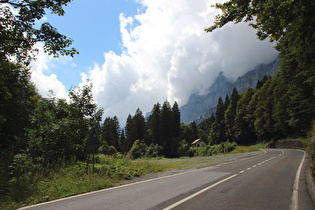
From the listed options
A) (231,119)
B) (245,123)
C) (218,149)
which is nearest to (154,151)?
(218,149)

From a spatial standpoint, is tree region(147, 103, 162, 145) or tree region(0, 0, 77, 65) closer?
tree region(0, 0, 77, 65)

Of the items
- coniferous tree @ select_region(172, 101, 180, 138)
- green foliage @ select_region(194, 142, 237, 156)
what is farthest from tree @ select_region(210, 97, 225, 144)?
green foliage @ select_region(194, 142, 237, 156)

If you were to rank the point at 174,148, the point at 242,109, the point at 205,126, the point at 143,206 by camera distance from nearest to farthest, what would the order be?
the point at 143,206
the point at 174,148
the point at 242,109
the point at 205,126

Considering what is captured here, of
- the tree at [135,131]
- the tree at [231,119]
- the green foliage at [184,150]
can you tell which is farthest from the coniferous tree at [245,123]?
the tree at [135,131]

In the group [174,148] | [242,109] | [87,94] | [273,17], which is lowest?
[174,148]

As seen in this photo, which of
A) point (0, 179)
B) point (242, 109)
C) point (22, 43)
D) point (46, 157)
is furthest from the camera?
point (242, 109)

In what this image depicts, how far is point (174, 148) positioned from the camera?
55.8 meters

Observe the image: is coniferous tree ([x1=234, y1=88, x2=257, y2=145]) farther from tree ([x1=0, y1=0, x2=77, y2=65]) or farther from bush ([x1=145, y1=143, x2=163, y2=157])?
tree ([x1=0, y1=0, x2=77, y2=65])

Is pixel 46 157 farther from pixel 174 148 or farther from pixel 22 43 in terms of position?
pixel 174 148

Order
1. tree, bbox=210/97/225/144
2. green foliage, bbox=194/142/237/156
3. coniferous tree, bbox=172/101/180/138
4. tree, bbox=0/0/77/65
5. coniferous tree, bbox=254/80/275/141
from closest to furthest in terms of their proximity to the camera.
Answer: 1. tree, bbox=0/0/77/65
2. green foliage, bbox=194/142/237/156
3. coniferous tree, bbox=254/80/275/141
4. coniferous tree, bbox=172/101/180/138
5. tree, bbox=210/97/225/144

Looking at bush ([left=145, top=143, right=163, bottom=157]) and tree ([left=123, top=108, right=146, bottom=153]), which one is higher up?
tree ([left=123, top=108, right=146, bottom=153])

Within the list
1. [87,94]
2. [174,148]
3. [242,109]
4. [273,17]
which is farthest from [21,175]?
[242,109]

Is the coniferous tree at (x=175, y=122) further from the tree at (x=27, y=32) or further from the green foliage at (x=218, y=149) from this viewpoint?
the tree at (x=27, y=32)

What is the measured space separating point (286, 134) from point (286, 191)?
154 feet
